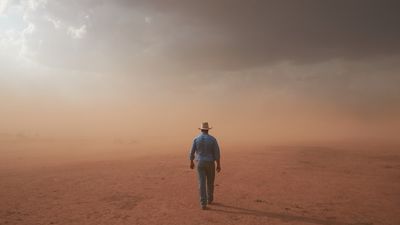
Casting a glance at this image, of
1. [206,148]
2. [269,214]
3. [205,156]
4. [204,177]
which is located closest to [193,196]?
[204,177]

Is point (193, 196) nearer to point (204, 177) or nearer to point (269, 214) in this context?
point (204, 177)

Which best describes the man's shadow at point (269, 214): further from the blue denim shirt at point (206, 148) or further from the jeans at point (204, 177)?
the blue denim shirt at point (206, 148)

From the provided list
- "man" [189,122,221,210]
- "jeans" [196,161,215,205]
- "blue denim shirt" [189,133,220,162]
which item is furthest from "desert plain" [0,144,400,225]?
"blue denim shirt" [189,133,220,162]

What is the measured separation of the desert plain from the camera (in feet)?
26.8

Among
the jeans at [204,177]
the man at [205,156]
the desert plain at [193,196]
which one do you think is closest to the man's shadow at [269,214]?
the desert plain at [193,196]

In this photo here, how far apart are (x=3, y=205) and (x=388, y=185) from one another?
497 inches

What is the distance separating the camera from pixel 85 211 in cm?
885

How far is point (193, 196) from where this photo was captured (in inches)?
415

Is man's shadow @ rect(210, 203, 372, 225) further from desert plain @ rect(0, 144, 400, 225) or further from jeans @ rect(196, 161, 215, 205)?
jeans @ rect(196, 161, 215, 205)

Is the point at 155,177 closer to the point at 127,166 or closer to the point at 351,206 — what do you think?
the point at 127,166

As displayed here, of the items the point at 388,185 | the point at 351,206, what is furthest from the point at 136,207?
the point at 388,185

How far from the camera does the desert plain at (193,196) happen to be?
8.16 meters

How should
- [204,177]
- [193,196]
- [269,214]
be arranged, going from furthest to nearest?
[193,196] < [204,177] < [269,214]

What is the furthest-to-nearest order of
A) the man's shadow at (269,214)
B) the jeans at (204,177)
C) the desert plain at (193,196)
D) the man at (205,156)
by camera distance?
the man at (205,156)
the jeans at (204,177)
the desert plain at (193,196)
the man's shadow at (269,214)
